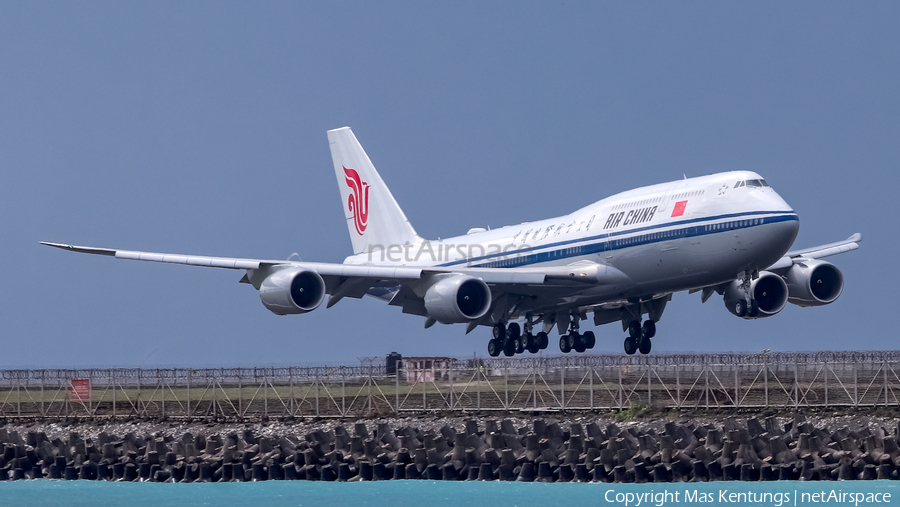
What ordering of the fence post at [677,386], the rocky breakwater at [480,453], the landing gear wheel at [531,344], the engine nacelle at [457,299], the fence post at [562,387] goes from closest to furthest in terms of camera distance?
the rocky breakwater at [480,453]
the fence post at [677,386]
the fence post at [562,387]
the engine nacelle at [457,299]
the landing gear wheel at [531,344]

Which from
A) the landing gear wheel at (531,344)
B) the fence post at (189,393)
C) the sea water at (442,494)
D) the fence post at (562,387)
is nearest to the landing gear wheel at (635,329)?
the landing gear wheel at (531,344)

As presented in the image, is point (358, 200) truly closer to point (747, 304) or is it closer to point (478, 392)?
point (478, 392)

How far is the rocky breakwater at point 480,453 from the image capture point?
110 feet

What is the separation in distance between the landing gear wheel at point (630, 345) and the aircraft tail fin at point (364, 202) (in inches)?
449

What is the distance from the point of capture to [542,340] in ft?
169

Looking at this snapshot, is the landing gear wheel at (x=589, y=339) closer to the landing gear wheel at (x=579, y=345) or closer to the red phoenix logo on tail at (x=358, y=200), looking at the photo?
the landing gear wheel at (x=579, y=345)

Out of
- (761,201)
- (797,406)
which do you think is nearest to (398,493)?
(797,406)

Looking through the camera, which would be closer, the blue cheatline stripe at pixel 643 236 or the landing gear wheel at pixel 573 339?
the blue cheatline stripe at pixel 643 236

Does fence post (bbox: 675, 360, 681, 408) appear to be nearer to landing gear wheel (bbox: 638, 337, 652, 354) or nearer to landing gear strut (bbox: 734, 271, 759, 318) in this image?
landing gear strut (bbox: 734, 271, 759, 318)

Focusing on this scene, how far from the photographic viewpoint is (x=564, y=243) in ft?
154

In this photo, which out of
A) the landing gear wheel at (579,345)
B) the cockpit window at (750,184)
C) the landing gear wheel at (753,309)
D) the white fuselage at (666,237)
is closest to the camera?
the white fuselage at (666,237)

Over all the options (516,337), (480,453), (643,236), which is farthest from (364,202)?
(480,453)

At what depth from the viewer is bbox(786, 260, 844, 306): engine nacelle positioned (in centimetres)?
4828

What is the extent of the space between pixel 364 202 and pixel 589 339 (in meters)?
14.3
